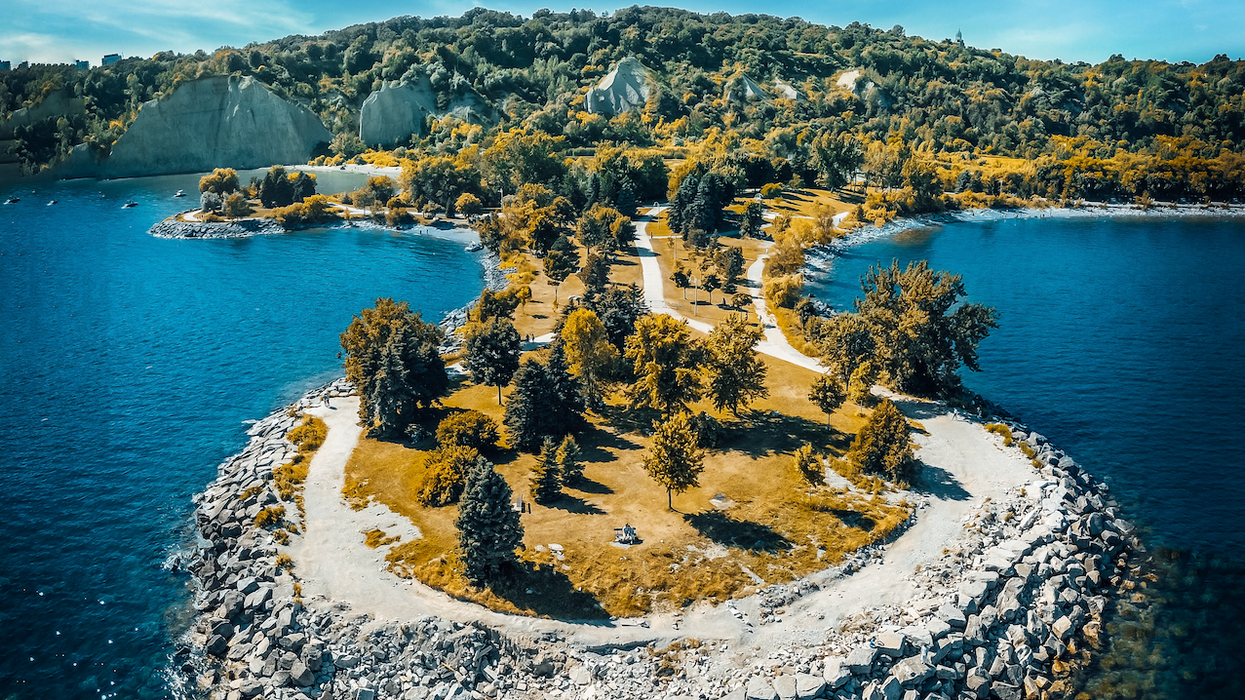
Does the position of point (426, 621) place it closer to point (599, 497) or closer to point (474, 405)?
point (599, 497)

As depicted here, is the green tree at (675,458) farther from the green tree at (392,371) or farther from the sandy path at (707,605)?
the green tree at (392,371)

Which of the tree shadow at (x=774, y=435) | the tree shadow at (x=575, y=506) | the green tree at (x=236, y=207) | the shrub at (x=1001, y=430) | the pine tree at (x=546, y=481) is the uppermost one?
the green tree at (x=236, y=207)

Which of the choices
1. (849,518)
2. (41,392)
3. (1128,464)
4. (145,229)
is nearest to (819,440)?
(849,518)

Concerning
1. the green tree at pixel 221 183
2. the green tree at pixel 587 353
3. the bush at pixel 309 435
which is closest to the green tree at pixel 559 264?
the green tree at pixel 587 353

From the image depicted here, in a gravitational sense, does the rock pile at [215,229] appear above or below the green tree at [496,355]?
above

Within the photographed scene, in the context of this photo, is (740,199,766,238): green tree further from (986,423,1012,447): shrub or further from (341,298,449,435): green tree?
(341,298,449,435): green tree

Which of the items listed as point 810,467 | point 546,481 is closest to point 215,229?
point 546,481
